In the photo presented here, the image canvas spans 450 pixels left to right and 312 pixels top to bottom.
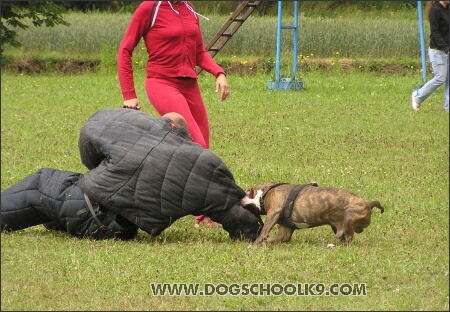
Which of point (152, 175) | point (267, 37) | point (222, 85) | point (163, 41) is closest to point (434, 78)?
point (222, 85)

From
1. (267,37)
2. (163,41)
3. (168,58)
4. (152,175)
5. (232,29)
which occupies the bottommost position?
(267,37)

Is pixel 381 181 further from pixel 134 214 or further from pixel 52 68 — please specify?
pixel 52 68

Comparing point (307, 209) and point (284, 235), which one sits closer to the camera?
point (307, 209)

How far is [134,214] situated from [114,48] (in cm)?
1532

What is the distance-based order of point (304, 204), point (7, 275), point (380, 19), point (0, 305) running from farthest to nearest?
point (380, 19), point (304, 204), point (7, 275), point (0, 305)

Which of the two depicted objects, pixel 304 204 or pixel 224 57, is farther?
pixel 224 57

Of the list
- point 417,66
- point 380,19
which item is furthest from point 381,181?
point 417,66

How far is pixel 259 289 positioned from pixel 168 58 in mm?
2664

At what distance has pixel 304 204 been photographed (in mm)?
7441

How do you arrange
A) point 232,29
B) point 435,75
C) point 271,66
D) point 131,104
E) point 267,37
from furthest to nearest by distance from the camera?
point 267,37 < point 271,66 < point 232,29 < point 435,75 < point 131,104

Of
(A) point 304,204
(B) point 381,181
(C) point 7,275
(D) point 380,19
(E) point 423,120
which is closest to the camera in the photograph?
(C) point 7,275

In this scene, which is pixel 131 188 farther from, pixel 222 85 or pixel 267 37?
pixel 267 37

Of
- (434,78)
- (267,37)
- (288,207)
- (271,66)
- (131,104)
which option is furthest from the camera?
(267,37)

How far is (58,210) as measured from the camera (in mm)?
7477
